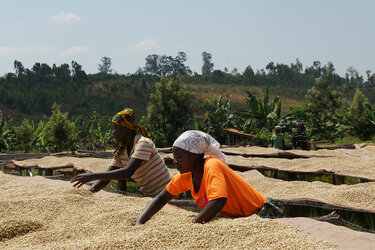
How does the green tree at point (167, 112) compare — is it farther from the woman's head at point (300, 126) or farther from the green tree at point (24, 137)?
the woman's head at point (300, 126)

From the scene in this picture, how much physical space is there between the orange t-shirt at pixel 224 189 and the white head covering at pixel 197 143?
0.18 feet

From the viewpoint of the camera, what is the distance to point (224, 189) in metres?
1.87

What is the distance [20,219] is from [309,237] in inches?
62.2

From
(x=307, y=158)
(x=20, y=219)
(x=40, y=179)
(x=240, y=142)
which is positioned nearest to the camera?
(x=20, y=219)

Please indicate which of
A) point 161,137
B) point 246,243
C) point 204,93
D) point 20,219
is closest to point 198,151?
point 246,243

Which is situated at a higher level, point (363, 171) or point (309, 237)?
point (309, 237)

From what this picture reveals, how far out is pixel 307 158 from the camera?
654 cm

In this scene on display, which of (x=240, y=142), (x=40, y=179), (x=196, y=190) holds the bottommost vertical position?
(x=240, y=142)

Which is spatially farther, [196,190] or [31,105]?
[31,105]

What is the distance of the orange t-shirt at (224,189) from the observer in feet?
6.16

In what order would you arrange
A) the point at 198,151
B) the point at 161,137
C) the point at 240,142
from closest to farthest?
the point at 198,151 < the point at 240,142 < the point at 161,137

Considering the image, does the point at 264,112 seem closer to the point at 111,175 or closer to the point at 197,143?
the point at 111,175

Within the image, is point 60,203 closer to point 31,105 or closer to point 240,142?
point 240,142

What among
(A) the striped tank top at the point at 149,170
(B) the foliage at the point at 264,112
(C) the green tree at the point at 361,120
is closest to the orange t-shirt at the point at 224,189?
(A) the striped tank top at the point at 149,170
